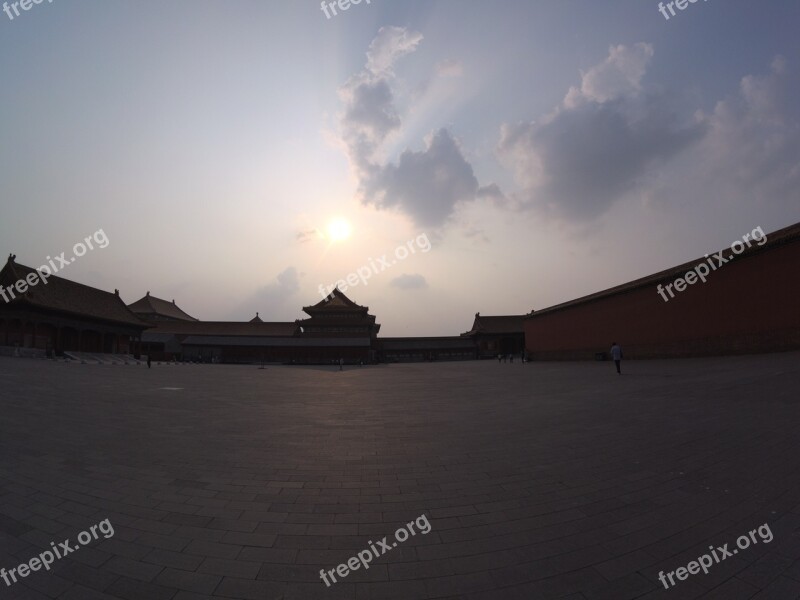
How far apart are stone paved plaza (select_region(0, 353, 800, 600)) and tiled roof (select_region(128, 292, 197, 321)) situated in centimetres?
5372

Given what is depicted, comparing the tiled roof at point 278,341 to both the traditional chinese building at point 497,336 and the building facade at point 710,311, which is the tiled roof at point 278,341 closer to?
the traditional chinese building at point 497,336

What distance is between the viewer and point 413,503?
330 cm

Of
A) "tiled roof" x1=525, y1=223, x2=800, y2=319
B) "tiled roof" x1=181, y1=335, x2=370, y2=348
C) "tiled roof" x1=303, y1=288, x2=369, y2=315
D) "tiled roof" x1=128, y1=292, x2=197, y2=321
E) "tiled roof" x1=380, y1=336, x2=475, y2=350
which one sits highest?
"tiled roof" x1=128, y1=292, x2=197, y2=321

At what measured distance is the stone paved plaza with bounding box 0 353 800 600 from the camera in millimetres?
2217

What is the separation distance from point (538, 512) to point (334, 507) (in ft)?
6.13

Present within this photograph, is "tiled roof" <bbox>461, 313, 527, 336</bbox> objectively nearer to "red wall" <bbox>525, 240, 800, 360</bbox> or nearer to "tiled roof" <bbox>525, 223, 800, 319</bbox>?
"tiled roof" <bbox>525, 223, 800, 319</bbox>

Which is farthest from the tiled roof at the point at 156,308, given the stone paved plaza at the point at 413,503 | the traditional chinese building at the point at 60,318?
the stone paved plaza at the point at 413,503

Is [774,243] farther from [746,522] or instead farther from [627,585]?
[627,585]

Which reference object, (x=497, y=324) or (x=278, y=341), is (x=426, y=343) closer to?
(x=497, y=324)

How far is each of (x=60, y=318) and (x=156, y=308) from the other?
75.5ft

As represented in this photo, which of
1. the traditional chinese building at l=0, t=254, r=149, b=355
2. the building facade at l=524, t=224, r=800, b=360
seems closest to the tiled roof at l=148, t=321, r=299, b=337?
the traditional chinese building at l=0, t=254, r=149, b=355

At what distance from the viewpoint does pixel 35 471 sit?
13.4ft

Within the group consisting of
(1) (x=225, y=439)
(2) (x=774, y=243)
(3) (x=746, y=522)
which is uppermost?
(2) (x=774, y=243)

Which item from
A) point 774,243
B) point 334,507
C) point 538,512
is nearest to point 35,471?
point 334,507
